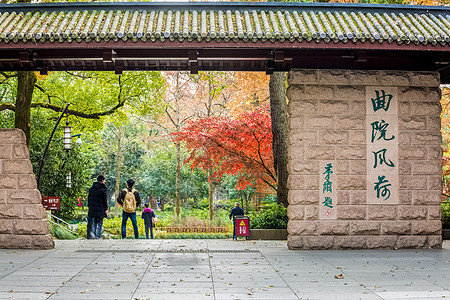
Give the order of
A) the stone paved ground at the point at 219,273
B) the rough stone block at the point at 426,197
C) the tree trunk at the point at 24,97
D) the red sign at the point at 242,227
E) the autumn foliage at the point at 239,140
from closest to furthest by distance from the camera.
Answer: the stone paved ground at the point at 219,273
the rough stone block at the point at 426,197
the red sign at the point at 242,227
the tree trunk at the point at 24,97
the autumn foliage at the point at 239,140

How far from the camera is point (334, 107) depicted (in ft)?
32.7

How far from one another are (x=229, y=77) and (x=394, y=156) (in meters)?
18.2

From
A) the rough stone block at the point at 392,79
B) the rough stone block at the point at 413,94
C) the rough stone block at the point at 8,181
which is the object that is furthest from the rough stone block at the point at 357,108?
the rough stone block at the point at 8,181

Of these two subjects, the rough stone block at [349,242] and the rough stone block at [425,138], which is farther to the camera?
the rough stone block at [425,138]

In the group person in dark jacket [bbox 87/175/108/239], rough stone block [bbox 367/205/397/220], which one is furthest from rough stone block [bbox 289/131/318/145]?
person in dark jacket [bbox 87/175/108/239]

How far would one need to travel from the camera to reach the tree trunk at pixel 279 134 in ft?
44.6

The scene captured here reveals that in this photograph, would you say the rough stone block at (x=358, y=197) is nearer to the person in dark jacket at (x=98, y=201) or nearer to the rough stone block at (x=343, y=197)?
the rough stone block at (x=343, y=197)

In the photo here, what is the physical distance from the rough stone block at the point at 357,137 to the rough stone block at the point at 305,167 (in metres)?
0.94

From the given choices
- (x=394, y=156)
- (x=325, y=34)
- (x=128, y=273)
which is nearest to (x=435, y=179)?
(x=394, y=156)

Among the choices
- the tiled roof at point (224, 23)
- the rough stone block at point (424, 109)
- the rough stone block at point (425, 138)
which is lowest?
the rough stone block at point (425, 138)

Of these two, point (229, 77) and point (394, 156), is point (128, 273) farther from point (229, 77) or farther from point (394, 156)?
point (229, 77)

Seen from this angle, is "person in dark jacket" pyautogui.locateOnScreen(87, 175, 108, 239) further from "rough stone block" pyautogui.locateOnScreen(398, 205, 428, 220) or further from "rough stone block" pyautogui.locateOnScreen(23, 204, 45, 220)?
"rough stone block" pyautogui.locateOnScreen(398, 205, 428, 220)

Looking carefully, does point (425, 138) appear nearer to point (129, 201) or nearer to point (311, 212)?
point (311, 212)

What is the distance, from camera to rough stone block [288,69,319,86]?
9906 mm
